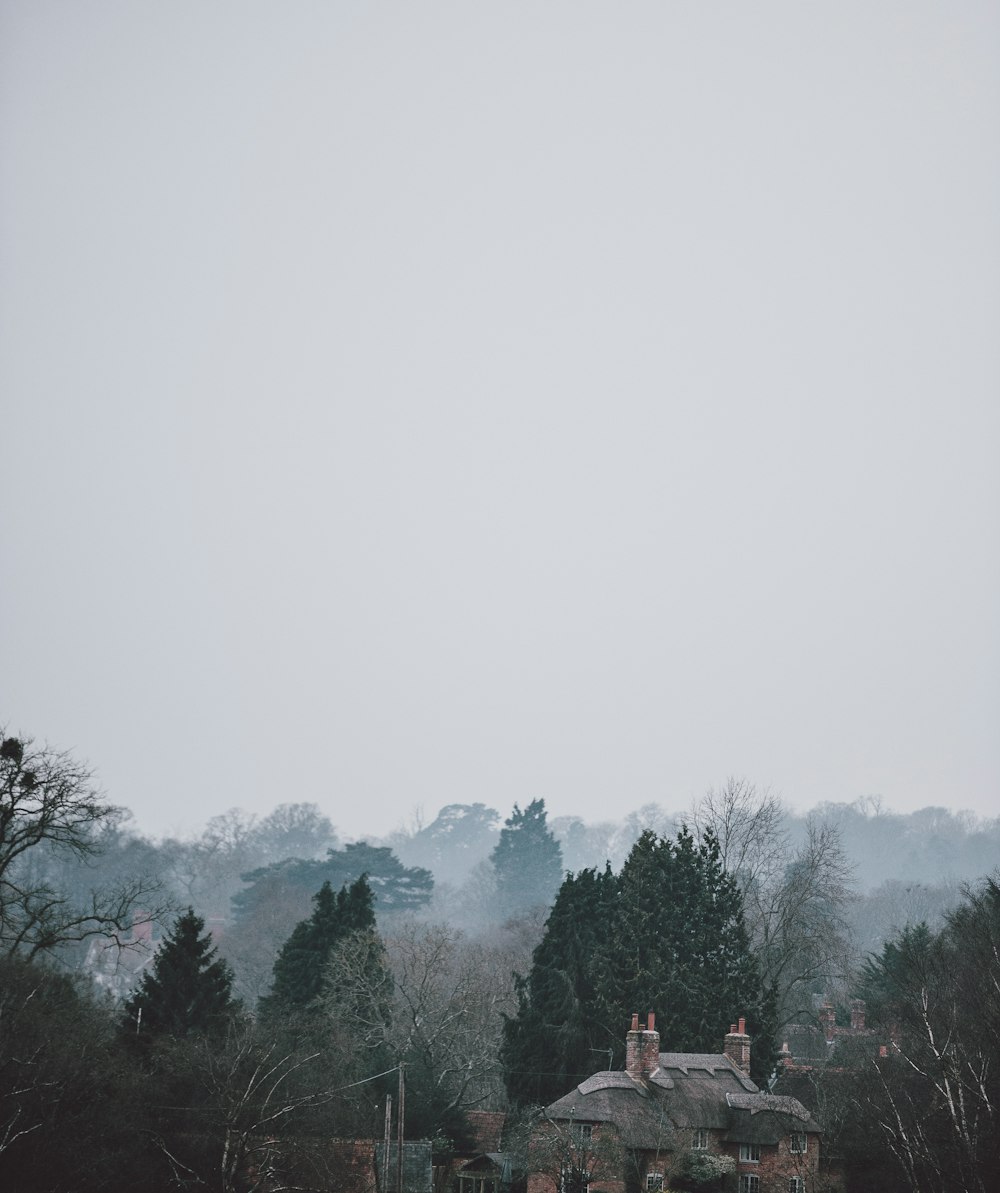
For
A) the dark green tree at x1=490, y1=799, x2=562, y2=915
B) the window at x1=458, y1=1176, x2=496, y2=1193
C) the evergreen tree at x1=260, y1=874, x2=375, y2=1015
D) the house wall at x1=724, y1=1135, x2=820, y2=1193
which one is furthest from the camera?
the dark green tree at x1=490, y1=799, x2=562, y2=915

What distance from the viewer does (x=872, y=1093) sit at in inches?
1687

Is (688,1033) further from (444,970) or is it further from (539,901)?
(539,901)

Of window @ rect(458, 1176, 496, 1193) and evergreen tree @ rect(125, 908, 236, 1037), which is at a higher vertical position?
evergreen tree @ rect(125, 908, 236, 1037)

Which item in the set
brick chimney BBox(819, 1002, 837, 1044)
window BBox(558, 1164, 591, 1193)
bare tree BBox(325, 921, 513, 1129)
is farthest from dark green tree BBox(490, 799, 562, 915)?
window BBox(558, 1164, 591, 1193)

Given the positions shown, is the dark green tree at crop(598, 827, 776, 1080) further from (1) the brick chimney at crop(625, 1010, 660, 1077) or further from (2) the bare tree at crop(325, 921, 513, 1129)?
(2) the bare tree at crop(325, 921, 513, 1129)

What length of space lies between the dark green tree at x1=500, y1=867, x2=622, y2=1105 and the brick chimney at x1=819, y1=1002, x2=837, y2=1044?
698 inches

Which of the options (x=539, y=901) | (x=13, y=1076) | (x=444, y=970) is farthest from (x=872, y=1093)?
(x=539, y=901)

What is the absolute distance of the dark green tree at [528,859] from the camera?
141 meters

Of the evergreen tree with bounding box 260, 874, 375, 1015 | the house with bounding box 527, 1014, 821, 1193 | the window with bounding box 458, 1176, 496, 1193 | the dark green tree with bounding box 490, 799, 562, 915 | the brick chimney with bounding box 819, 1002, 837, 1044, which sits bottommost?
the window with bounding box 458, 1176, 496, 1193

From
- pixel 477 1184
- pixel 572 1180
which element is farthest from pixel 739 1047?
pixel 477 1184

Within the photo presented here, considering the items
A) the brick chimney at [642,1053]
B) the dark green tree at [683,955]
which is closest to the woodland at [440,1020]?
the dark green tree at [683,955]

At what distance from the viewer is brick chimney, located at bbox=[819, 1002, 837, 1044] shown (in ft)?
226

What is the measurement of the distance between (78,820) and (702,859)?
2865 cm

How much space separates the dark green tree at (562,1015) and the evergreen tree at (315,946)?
8384 millimetres
